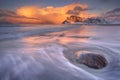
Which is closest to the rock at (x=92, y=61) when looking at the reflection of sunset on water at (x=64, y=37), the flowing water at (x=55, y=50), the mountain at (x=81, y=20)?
the flowing water at (x=55, y=50)

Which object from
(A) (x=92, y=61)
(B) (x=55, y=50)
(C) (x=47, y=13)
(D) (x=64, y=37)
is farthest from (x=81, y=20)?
(A) (x=92, y=61)

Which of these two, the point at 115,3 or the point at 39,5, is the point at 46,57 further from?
the point at 115,3

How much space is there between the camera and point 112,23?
356 cm

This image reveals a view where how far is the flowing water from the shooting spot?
2.10m

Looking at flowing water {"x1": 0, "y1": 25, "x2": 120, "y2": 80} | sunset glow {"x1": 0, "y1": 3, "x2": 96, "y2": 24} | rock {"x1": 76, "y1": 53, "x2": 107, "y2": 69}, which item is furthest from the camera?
sunset glow {"x1": 0, "y1": 3, "x2": 96, "y2": 24}

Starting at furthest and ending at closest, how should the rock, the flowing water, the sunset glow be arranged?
the sunset glow → the rock → the flowing water

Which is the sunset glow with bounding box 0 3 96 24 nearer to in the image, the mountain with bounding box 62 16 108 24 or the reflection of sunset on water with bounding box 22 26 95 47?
the mountain with bounding box 62 16 108 24

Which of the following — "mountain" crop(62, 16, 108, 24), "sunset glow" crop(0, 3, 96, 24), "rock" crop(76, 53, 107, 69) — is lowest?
"rock" crop(76, 53, 107, 69)

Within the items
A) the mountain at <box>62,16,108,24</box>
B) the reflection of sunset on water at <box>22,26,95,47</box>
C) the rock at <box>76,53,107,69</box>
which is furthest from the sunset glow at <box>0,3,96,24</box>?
the rock at <box>76,53,107,69</box>

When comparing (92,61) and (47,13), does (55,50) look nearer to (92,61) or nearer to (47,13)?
(92,61)

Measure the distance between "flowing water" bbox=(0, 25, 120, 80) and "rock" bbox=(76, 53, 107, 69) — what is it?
60 mm

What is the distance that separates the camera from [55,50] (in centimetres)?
278

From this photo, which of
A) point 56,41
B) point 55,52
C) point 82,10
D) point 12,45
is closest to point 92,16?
point 82,10

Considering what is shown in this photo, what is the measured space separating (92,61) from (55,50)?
2.16ft
